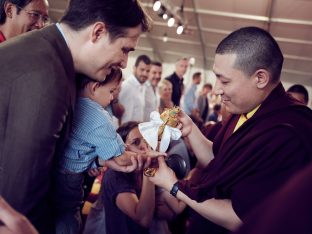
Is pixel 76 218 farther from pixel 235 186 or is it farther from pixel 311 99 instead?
pixel 311 99

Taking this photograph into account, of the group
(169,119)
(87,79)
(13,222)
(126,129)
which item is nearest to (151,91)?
(126,129)

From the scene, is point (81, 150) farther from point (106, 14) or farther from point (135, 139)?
point (135, 139)

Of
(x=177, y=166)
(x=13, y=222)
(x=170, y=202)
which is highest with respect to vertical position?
(x=13, y=222)

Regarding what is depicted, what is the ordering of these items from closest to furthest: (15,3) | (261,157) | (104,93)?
1. (261,157)
2. (104,93)
3. (15,3)

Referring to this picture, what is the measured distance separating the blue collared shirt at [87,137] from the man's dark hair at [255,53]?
67 centimetres

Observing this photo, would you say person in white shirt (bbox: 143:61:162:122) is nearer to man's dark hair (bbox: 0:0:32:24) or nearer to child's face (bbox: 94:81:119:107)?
man's dark hair (bbox: 0:0:32:24)

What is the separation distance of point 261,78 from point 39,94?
105 cm

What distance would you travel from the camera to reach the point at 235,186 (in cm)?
151

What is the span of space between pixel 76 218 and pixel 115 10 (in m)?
0.96

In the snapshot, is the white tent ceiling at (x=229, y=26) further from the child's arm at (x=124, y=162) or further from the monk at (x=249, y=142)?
the child's arm at (x=124, y=162)

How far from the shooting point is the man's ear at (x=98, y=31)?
126 centimetres

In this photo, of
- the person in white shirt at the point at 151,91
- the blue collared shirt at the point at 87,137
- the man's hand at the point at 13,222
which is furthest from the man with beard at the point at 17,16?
the person in white shirt at the point at 151,91

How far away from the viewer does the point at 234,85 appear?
1.70 meters

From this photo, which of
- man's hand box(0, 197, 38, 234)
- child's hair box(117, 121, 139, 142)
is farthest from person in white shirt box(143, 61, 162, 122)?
man's hand box(0, 197, 38, 234)
